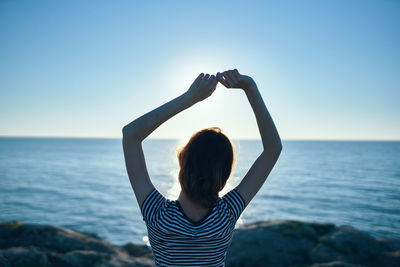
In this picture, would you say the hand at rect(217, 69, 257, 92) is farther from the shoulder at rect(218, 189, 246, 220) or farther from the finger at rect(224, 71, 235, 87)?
the shoulder at rect(218, 189, 246, 220)

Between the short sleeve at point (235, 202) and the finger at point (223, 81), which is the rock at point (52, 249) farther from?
the finger at point (223, 81)

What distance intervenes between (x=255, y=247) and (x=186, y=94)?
28.4 feet

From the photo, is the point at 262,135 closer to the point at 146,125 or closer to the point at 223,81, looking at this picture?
the point at 223,81

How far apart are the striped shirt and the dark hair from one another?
0.37ft

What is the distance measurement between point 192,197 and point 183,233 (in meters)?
0.21

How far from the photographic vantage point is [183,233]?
1.72 m

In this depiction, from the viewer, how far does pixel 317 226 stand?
10648 mm

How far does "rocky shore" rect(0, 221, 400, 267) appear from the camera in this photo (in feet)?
27.7

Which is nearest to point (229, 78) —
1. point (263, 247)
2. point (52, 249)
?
point (263, 247)

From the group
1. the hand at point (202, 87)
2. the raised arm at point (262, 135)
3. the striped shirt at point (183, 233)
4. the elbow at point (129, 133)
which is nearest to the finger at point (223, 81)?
the raised arm at point (262, 135)

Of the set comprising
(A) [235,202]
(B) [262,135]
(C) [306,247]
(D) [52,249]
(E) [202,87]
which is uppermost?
(E) [202,87]

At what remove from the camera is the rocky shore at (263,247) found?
8.44 m

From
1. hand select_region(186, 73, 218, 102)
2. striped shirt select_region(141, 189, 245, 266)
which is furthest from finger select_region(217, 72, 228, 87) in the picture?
striped shirt select_region(141, 189, 245, 266)

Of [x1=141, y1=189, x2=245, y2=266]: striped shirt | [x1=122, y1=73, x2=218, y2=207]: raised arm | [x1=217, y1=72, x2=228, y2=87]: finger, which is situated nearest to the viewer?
[x1=141, y1=189, x2=245, y2=266]: striped shirt
